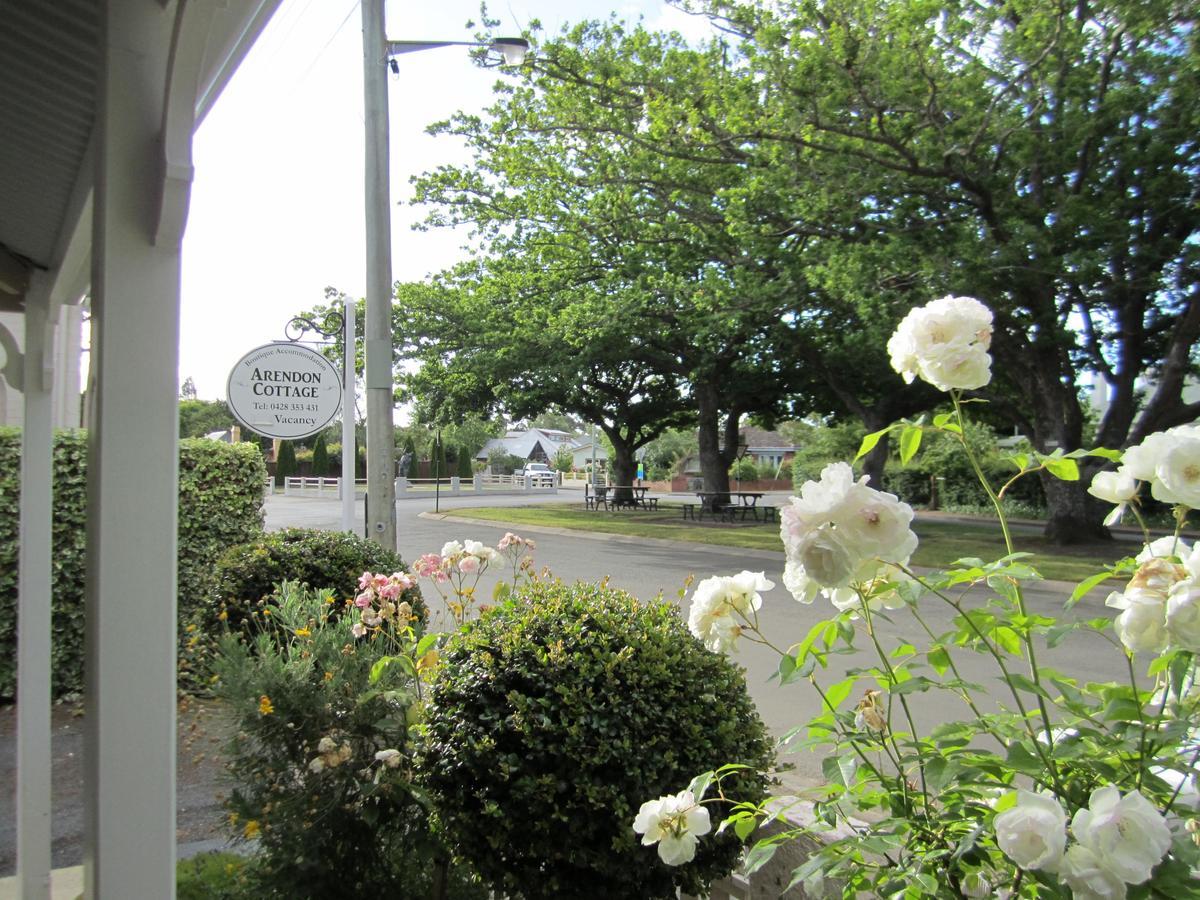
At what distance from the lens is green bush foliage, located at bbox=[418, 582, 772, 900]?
2578mm

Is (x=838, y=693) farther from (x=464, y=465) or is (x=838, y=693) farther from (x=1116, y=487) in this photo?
(x=464, y=465)

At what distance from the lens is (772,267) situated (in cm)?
1792

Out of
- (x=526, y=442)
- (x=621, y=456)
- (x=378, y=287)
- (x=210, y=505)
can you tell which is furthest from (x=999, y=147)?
(x=526, y=442)

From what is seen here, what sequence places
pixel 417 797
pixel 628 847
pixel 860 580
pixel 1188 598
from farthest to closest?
pixel 417 797 < pixel 628 847 < pixel 860 580 < pixel 1188 598

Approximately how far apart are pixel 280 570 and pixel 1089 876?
17.8 feet

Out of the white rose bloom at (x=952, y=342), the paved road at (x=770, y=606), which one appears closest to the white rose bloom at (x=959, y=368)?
the white rose bloom at (x=952, y=342)

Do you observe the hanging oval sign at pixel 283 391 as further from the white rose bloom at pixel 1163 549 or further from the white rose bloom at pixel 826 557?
the white rose bloom at pixel 1163 549

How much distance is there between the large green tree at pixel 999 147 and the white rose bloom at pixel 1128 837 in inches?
506

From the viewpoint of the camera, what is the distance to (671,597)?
10.7 metres

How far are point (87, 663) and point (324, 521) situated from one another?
24.0 meters

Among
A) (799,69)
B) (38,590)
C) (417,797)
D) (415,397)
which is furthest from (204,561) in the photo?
(415,397)

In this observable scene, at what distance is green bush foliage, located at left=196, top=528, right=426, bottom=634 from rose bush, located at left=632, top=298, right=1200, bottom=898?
4500 mm

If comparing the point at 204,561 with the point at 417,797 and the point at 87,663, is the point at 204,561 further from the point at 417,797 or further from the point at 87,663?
the point at 87,663

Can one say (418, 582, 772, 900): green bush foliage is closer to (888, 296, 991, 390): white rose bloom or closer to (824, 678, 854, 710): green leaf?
(824, 678, 854, 710): green leaf
